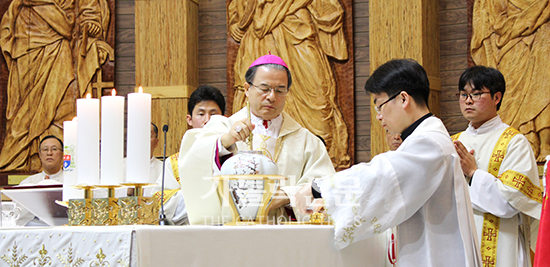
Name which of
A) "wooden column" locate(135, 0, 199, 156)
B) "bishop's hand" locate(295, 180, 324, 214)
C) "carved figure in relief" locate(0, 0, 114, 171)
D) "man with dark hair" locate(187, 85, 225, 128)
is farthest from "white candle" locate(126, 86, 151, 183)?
"carved figure in relief" locate(0, 0, 114, 171)

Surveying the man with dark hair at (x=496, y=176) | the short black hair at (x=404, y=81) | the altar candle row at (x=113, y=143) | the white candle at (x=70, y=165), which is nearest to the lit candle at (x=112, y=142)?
the altar candle row at (x=113, y=143)

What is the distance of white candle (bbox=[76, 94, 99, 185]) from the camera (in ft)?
7.08

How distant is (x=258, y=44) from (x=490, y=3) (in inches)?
85.4

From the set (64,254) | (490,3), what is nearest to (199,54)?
(490,3)

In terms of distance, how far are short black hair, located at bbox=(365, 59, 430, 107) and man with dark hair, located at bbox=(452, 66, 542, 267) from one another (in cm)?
130

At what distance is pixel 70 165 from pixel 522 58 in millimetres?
4117

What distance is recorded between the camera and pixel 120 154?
217 centimetres

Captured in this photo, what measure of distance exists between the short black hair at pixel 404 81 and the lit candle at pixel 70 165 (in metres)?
1.32

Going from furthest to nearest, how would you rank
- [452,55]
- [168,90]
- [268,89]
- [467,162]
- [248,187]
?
[168,90], [452,55], [467,162], [268,89], [248,187]

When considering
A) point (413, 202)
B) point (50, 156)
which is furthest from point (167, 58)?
point (413, 202)

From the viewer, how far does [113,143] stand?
2.16 m

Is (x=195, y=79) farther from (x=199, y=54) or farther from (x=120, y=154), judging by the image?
(x=120, y=154)

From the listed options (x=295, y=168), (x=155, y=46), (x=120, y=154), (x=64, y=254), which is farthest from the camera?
(x=155, y=46)

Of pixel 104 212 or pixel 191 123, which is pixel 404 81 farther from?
pixel 191 123
